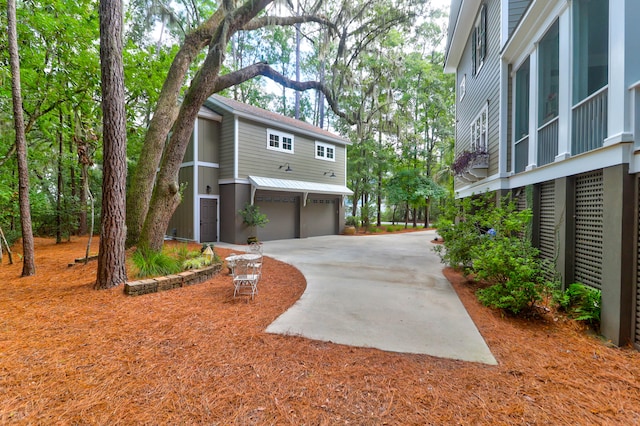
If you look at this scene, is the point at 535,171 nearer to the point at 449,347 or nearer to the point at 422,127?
the point at 449,347

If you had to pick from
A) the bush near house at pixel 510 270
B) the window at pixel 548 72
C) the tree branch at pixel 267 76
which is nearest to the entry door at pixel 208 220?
the tree branch at pixel 267 76

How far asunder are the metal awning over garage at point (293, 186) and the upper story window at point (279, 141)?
1.48 metres

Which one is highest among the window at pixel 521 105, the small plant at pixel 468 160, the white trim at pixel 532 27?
the white trim at pixel 532 27

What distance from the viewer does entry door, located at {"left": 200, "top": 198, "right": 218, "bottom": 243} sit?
11164mm

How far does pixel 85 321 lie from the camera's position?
3260 millimetres

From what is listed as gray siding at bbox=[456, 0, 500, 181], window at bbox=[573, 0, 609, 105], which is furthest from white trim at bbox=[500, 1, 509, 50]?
window at bbox=[573, 0, 609, 105]

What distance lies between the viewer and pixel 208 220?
11414mm

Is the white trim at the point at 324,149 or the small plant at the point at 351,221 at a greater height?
the white trim at the point at 324,149

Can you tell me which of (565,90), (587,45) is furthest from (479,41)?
(565,90)

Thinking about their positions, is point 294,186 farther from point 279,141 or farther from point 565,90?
point 565,90

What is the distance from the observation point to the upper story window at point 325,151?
48.0 feet

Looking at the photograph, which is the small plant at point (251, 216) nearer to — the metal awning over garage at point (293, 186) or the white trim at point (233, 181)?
the metal awning over garage at point (293, 186)

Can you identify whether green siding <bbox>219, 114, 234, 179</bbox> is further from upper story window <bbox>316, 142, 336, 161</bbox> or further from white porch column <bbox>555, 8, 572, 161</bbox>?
white porch column <bbox>555, 8, 572, 161</bbox>

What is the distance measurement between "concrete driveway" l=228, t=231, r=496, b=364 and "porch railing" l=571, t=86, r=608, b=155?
2.86 meters
